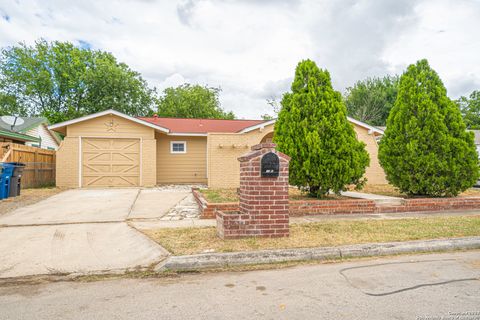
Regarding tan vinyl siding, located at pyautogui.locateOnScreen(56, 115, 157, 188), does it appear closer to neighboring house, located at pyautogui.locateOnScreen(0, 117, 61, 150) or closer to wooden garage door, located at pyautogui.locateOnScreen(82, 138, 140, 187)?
wooden garage door, located at pyautogui.locateOnScreen(82, 138, 140, 187)

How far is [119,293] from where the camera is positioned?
3535 mm

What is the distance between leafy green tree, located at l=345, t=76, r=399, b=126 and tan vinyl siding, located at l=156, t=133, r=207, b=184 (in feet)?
92.5

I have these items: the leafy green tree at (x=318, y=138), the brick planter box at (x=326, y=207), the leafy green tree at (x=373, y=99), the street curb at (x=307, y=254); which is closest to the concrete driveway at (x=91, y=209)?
the brick planter box at (x=326, y=207)

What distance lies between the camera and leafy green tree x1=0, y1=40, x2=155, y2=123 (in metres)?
33.8

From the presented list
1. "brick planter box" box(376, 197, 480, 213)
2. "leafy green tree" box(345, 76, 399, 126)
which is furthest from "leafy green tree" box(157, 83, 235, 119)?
"brick planter box" box(376, 197, 480, 213)

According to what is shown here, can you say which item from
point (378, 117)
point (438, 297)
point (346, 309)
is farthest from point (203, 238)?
point (378, 117)

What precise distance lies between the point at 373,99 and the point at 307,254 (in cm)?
3928

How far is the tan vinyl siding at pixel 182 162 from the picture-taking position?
57.3ft

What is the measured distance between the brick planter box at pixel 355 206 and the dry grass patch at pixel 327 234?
1.03 meters

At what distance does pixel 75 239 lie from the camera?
5.75 m

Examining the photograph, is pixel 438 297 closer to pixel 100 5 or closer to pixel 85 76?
pixel 100 5

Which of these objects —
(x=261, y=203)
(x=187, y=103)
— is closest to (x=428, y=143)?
(x=261, y=203)

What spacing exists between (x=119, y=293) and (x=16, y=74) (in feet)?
131

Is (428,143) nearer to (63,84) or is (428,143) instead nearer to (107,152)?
(107,152)
